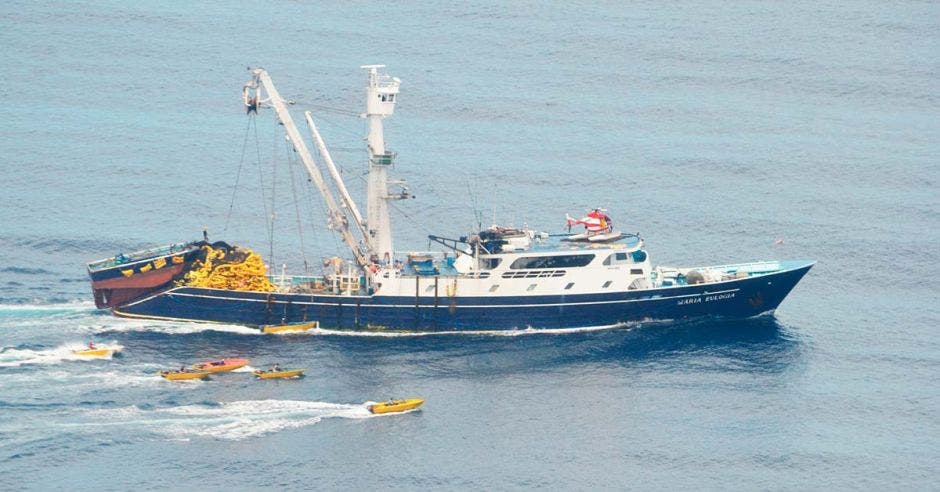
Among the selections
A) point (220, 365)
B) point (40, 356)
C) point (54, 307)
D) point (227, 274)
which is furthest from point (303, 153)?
point (40, 356)

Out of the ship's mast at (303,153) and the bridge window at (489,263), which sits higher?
the ship's mast at (303,153)

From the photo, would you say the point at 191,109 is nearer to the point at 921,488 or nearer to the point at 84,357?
the point at 84,357

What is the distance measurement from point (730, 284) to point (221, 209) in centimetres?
5412

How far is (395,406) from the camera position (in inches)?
4879

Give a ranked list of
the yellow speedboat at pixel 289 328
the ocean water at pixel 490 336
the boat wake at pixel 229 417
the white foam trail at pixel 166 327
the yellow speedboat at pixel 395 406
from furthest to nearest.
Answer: the yellow speedboat at pixel 289 328 < the white foam trail at pixel 166 327 < the yellow speedboat at pixel 395 406 < the boat wake at pixel 229 417 < the ocean water at pixel 490 336

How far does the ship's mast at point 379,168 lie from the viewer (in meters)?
143

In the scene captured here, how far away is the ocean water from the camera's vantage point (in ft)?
384

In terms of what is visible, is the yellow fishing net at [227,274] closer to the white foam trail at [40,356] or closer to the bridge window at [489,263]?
the white foam trail at [40,356]

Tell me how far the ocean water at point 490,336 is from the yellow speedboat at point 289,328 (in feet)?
4.13

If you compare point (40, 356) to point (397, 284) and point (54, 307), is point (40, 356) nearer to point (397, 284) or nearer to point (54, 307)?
point (54, 307)

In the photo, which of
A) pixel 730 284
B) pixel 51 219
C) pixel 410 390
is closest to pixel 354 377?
pixel 410 390

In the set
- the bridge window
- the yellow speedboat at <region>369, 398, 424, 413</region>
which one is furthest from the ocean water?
the bridge window

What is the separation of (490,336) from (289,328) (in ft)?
56.4

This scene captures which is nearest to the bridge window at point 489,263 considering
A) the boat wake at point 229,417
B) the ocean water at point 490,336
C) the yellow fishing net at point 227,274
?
the ocean water at point 490,336
